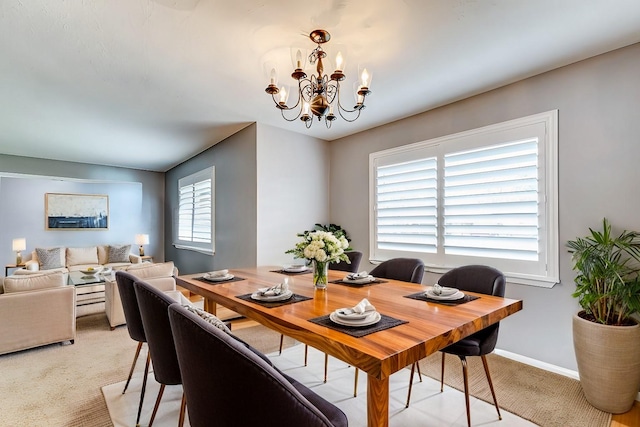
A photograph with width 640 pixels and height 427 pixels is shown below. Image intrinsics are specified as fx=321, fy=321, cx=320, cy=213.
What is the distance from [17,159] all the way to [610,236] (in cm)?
826

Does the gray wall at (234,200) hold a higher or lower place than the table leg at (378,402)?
higher

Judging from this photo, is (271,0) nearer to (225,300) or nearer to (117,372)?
(225,300)

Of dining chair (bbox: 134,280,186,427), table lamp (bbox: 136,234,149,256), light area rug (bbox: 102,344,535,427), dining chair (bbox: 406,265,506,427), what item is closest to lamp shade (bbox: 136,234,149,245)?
table lamp (bbox: 136,234,149,256)

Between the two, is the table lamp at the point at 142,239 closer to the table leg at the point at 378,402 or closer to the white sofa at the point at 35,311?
the white sofa at the point at 35,311

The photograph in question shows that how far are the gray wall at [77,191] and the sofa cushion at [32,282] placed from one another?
12.5 ft

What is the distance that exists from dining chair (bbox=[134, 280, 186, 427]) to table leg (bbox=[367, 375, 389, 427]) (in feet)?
3.03

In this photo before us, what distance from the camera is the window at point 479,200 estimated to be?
8.79 ft

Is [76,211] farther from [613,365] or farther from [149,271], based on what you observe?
[613,365]

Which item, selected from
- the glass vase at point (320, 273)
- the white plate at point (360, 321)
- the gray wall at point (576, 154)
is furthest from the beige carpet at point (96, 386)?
the white plate at point (360, 321)

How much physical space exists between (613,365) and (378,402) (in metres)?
1.92

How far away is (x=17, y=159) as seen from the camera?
18.6ft

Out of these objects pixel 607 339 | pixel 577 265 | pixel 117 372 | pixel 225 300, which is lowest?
pixel 117 372

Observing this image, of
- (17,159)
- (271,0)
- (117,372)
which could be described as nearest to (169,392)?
(117,372)

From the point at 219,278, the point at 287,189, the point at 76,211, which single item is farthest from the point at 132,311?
the point at 76,211
